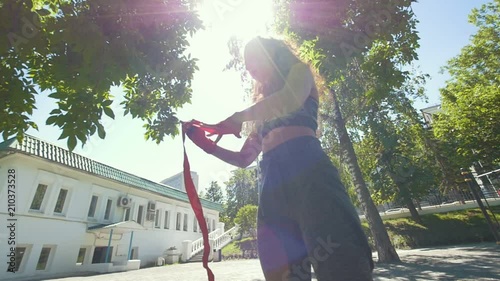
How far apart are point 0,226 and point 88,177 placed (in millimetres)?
4762

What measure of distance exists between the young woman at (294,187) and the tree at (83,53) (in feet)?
9.22

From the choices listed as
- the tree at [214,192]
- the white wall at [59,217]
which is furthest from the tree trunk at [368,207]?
the tree at [214,192]

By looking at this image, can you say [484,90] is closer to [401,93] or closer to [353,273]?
[401,93]

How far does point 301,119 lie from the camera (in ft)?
5.25

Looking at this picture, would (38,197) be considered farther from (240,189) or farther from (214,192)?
(214,192)

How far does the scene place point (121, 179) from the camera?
17.4 metres

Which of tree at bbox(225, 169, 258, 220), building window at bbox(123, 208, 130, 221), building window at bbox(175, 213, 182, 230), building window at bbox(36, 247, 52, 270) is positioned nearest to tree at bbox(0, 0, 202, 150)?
building window at bbox(36, 247, 52, 270)

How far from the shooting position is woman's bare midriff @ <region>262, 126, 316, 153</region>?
5.14 ft

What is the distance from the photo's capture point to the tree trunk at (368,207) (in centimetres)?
943

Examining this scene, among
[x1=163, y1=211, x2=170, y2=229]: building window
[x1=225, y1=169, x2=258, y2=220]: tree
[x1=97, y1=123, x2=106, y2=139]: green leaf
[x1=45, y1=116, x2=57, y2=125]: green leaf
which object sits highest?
[x1=225, y1=169, x2=258, y2=220]: tree

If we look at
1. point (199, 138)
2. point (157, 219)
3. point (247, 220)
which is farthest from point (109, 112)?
point (247, 220)

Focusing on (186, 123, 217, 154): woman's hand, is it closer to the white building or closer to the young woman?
the young woman

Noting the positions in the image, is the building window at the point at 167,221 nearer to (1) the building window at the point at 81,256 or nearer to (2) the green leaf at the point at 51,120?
(1) the building window at the point at 81,256

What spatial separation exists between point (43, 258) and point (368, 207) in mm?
15592
